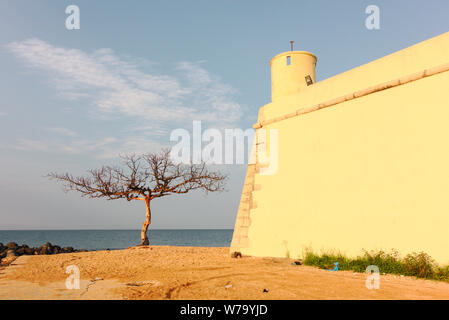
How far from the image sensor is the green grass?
6.20 metres

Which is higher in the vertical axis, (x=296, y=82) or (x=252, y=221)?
(x=296, y=82)

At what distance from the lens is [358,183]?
7.90m

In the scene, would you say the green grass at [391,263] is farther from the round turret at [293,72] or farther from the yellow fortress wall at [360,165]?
the round turret at [293,72]

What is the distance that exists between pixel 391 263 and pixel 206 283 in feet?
13.3

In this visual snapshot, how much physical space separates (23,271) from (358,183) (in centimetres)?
813

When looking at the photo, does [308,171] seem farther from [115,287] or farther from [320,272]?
[115,287]

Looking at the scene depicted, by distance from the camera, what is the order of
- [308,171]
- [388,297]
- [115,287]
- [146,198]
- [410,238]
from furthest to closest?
[146,198] < [308,171] < [410,238] < [115,287] < [388,297]

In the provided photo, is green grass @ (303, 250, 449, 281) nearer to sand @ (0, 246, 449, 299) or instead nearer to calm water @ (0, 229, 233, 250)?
sand @ (0, 246, 449, 299)

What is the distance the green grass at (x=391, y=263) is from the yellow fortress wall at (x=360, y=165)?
0.56 feet

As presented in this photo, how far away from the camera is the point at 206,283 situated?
561 centimetres

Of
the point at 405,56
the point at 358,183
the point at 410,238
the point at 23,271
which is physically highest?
the point at 405,56

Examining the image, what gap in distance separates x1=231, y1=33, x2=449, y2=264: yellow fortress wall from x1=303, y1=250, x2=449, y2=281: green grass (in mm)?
170
